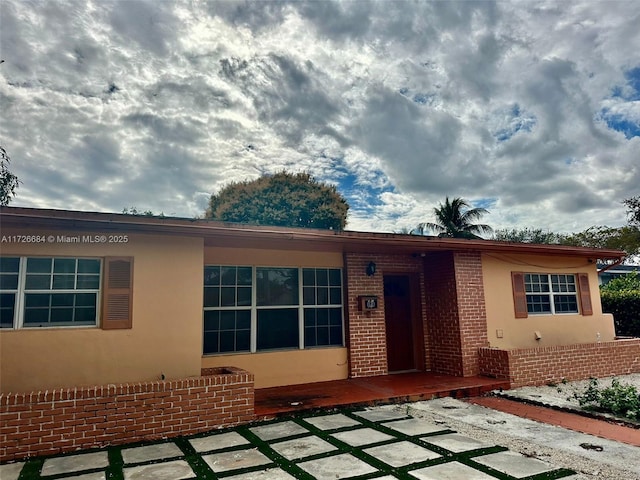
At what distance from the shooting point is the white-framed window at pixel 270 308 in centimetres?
689

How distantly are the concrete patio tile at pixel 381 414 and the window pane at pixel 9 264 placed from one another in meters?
4.90

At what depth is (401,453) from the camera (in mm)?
4074

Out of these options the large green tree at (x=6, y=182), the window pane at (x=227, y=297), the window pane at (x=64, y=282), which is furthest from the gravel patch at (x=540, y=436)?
the large green tree at (x=6, y=182)

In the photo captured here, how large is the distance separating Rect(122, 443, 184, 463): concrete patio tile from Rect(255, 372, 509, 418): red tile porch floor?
1236mm

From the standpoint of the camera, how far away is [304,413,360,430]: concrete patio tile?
16.4 feet

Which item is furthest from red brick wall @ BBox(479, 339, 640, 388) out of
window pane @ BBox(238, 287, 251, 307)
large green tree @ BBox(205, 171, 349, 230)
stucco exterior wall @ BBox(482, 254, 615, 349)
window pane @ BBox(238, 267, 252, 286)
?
large green tree @ BBox(205, 171, 349, 230)

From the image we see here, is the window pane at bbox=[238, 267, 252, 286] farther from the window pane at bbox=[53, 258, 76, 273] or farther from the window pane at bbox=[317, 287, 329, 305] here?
the window pane at bbox=[53, 258, 76, 273]

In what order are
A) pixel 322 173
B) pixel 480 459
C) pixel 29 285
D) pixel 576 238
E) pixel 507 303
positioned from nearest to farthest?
pixel 480 459, pixel 29 285, pixel 507 303, pixel 322 173, pixel 576 238

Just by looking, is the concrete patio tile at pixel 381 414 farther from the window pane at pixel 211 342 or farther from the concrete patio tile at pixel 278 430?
the window pane at pixel 211 342

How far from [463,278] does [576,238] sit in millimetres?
24683

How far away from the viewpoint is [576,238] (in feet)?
89.9

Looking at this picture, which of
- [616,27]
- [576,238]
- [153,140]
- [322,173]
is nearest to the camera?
[616,27]

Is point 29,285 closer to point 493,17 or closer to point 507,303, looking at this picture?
point 507,303

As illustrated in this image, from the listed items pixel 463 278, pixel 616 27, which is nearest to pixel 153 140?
pixel 463 278
